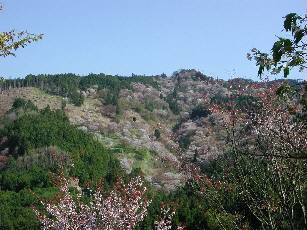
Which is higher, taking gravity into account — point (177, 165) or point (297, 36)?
point (297, 36)

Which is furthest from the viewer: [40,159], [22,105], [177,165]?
[22,105]

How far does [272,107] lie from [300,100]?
24.6ft

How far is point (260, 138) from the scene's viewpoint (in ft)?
42.8

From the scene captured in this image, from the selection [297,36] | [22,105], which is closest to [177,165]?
[297,36]

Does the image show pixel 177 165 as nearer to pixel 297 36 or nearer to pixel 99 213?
pixel 99 213

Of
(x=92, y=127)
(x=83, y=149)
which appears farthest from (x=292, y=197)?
(x=92, y=127)

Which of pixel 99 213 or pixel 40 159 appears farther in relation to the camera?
pixel 40 159

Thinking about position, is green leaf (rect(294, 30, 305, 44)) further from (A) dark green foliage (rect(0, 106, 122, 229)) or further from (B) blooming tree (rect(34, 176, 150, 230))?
(A) dark green foliage (rect(0, 106, 122, 229))

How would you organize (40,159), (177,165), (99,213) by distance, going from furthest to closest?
(40,159), (99,213), (177,165)

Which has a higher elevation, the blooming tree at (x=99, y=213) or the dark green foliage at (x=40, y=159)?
the blooming tree at (x=99, y=213)

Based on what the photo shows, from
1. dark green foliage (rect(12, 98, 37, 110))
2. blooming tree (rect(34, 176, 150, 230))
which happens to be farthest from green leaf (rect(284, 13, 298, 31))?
dark green foliage (rect(12, 98, 37, 110))

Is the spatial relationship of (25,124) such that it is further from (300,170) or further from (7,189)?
(300,170)

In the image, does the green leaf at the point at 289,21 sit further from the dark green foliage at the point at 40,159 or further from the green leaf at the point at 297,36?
the dark green foliage at the point at 40,159

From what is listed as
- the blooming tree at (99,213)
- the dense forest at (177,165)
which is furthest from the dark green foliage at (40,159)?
the blooming tree at (99,213)
